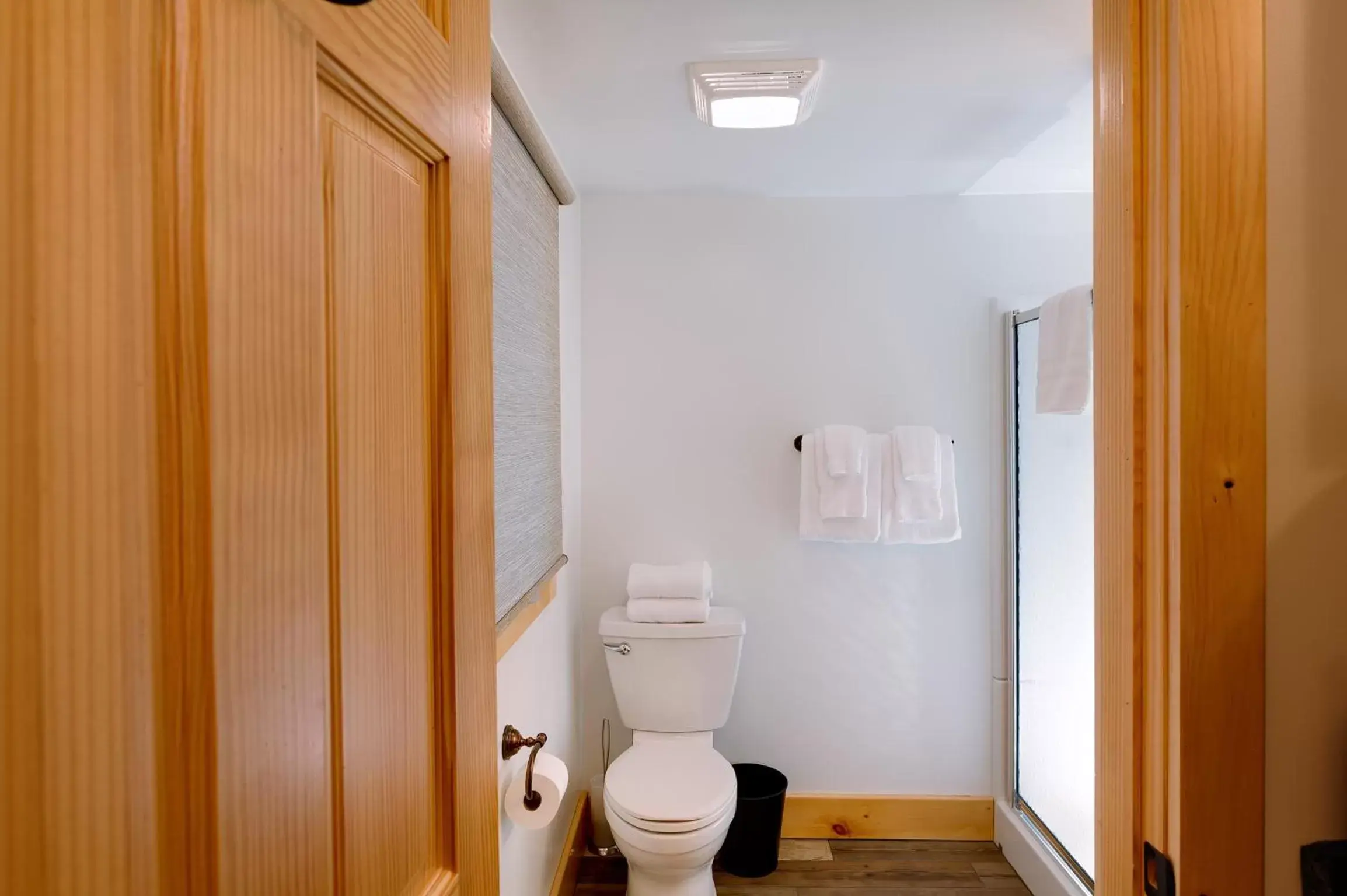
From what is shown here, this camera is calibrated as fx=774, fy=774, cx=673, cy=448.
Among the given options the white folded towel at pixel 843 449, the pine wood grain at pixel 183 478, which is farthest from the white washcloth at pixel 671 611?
the pine wood grain at pixel 183 478

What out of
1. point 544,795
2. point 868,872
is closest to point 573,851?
point 868,872

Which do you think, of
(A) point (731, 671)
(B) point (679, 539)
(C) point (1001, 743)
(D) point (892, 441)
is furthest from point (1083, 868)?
(B) point (679, 539)

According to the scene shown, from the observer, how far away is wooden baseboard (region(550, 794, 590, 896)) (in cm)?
220

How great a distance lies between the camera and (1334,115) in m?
0.72

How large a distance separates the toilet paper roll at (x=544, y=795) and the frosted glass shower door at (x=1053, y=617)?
1517 millimetres

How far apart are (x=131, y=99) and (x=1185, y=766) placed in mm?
912

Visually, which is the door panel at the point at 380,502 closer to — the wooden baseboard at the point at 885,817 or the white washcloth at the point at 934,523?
the white washcloth at the point at 934,523

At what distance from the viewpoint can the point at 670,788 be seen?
2.10 m

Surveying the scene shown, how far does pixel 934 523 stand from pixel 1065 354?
74 cm

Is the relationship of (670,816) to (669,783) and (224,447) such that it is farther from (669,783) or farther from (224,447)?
(224,447)

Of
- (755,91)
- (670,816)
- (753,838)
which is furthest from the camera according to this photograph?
(753,838)

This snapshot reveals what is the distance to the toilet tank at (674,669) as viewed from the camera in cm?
249

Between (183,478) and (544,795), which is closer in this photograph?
(183,478)

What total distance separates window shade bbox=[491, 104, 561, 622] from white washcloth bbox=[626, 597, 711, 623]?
48 centimetres
